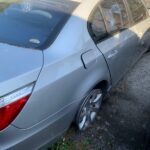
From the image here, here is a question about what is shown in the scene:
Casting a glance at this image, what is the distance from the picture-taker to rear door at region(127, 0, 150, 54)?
4573 millimetres

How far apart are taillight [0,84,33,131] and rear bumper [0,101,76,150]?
7cm

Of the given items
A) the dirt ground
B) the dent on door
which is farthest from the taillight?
the dirt ground

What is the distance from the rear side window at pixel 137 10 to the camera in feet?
15.1

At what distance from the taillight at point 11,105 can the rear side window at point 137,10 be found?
2626 millimetres

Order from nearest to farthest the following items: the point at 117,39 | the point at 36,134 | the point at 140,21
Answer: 1. the point at 36,134
2. the point at 117,39
3. the point at 140,21

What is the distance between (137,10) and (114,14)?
3.24 ft

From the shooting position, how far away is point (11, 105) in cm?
237

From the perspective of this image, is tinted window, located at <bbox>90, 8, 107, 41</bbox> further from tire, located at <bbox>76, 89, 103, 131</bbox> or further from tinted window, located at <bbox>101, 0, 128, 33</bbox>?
tire, located at <bbox>76, 89, 103, 131</bbox>

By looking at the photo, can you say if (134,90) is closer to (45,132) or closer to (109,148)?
(109,148)

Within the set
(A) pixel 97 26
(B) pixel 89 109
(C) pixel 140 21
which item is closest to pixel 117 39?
(A) pixel 97 26

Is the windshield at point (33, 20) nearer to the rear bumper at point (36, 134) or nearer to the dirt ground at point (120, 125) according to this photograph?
the rear bumper at point (36, 134)

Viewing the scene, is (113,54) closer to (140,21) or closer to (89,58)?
(89,58)

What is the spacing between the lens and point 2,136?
2402 mm

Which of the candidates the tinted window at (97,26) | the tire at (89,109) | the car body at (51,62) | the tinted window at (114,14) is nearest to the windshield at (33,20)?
the car body at (51,62)
